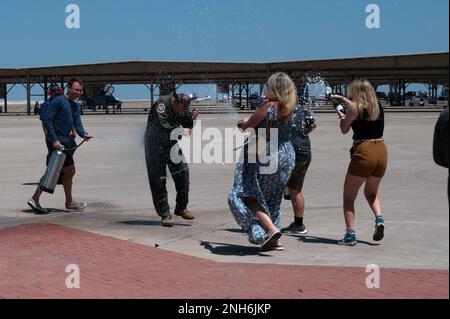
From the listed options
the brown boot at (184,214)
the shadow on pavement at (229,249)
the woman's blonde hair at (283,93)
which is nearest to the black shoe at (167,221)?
the brown boot at (184,214)

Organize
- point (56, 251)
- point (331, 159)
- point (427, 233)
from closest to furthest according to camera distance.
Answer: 1. point (56, 251)
2. point (427, 233)
3. point (331, 159)

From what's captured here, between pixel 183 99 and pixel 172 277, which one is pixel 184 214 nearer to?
pixel 183 99

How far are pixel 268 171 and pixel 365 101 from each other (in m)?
1.20

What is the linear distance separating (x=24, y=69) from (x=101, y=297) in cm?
7235

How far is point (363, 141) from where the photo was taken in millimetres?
7824

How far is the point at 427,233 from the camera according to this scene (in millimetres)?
8359

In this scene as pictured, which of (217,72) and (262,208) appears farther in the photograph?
(217,72)

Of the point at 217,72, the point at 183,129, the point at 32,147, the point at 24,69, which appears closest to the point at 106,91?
the point at 24,69

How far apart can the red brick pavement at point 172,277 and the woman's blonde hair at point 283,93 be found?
1511mm

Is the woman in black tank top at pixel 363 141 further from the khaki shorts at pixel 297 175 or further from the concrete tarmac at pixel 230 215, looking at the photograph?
the khaki shorts at pixel 297 175

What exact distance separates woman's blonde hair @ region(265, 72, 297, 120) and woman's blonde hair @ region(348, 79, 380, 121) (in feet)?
2.24

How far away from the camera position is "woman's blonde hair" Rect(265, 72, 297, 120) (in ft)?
24.3

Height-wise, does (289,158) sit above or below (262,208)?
above
